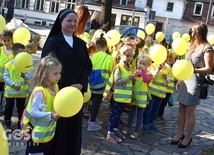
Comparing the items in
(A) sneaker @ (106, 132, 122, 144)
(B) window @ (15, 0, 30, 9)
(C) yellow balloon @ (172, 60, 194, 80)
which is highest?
(B) window @ (15, 0, 30, 9)

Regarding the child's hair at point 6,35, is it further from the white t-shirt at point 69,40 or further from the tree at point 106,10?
the tree at point 106,10

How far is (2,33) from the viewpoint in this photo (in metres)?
4.71

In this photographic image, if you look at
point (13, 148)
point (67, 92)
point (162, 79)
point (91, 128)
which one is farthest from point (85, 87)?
point (162, 79)

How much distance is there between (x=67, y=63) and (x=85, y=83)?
35 centimetres

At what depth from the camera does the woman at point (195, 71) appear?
428cm

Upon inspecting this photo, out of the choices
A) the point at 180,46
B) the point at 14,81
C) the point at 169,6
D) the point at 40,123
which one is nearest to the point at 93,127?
the point at 14,81

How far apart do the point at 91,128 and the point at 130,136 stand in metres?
0.67

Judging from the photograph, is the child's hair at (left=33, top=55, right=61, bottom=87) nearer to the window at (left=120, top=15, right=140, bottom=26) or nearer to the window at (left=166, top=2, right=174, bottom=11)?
the window at (left=120, top=15, right=140, bottom=26)

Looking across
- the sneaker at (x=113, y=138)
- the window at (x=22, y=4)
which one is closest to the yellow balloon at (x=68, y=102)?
the sneaker at (x=113, y=138)

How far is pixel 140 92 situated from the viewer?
4.67 metres

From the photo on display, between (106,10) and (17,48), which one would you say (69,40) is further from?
(106,10)

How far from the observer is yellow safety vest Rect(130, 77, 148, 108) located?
4664 mm

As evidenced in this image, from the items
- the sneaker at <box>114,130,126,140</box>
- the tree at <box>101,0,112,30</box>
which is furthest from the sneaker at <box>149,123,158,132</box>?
the tree at <box>101,0,112,30</box>

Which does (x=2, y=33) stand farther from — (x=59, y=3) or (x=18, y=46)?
(x=59, y=3)
